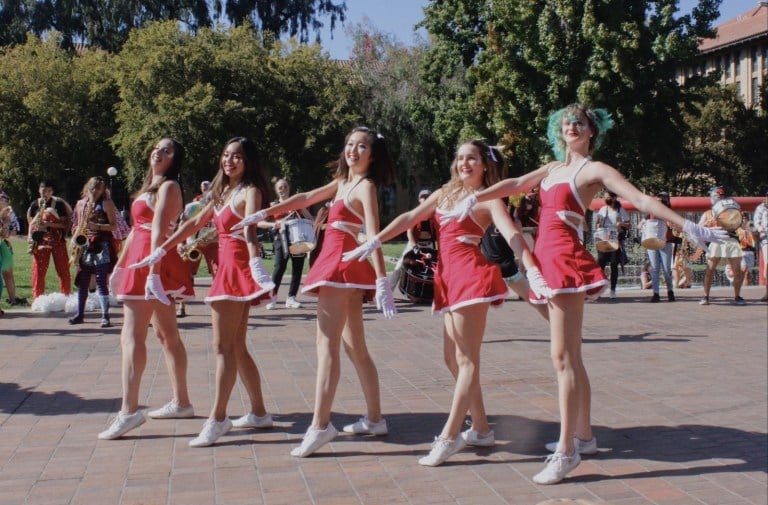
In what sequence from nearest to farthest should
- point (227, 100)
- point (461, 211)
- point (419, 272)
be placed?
point (461, 211)
point (419, 272)
point (227, 100)

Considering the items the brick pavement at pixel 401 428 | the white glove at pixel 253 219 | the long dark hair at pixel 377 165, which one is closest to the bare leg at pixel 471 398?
the brick pavement at pixel 401 428

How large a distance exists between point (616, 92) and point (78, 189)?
30.1 m

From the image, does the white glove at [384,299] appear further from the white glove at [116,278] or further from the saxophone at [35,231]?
the saxophone at [35,231]

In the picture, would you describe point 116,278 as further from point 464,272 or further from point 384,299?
point 464,272

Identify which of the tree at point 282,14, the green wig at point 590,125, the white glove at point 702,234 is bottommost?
the white glove at point 702,234

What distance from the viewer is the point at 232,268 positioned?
18.4 feet

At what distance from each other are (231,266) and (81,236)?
20.0 ft

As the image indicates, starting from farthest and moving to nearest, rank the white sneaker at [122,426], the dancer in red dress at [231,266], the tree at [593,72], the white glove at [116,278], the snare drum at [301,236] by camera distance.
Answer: the tree at [593,72] → the snare drum at [301,236] → the white glove at [116,278] → the white sneaker at [122,426] → the dancer in red dress at [231,266]

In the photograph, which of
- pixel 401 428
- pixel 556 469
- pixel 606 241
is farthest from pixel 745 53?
pixel 556 469

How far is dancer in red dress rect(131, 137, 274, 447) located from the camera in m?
5.57

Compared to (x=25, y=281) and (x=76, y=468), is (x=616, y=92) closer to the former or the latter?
(x=25, y=281)

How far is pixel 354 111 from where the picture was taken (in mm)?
44188

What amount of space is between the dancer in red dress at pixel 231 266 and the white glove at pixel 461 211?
110 cm

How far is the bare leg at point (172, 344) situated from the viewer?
611cm
